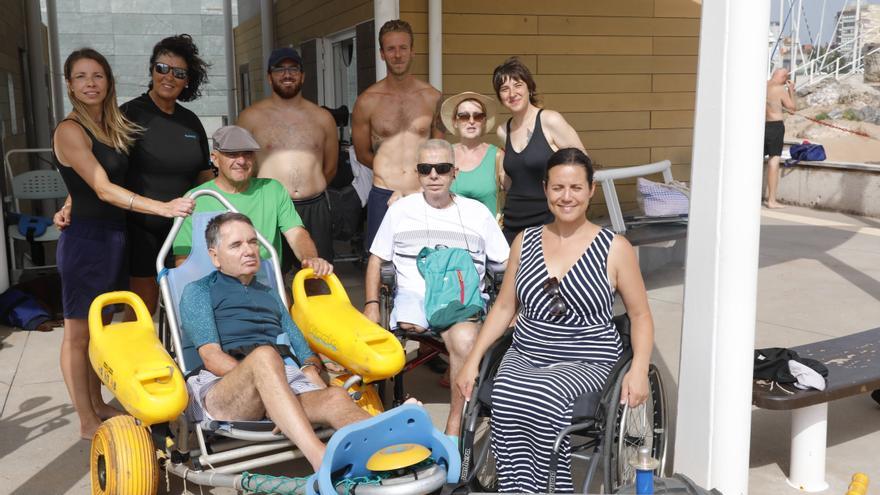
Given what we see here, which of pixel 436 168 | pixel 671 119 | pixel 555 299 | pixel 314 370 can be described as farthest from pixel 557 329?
pixel 671 119

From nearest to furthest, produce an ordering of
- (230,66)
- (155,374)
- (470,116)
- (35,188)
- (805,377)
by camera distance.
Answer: (155,374), (805,377), (470,116), (35,188), (230,66)

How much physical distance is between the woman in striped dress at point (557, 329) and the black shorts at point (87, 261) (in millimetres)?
1585

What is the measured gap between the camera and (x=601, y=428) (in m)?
2.69

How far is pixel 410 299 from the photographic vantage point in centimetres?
375

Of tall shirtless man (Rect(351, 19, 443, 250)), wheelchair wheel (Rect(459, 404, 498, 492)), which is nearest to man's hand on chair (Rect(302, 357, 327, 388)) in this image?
wheelchair wheel (Rect(459, 404, 498, 492))

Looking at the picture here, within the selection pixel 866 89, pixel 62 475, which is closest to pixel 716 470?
pixel 62 475

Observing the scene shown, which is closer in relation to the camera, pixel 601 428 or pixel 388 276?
pixel 601 428

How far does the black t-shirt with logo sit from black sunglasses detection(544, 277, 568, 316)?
5.92 feet

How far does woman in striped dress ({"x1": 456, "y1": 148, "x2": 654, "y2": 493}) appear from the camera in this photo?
2689 mm

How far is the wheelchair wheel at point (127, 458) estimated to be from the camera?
288 cm

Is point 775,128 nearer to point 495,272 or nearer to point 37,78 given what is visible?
point 495,272

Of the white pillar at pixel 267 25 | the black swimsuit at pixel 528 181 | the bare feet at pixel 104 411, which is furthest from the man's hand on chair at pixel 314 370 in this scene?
the white pillar at pixel 267 25

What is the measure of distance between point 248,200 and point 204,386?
0.96 metres

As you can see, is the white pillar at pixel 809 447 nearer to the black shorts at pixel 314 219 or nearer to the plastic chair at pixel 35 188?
the black shorts at pixel 314 219
